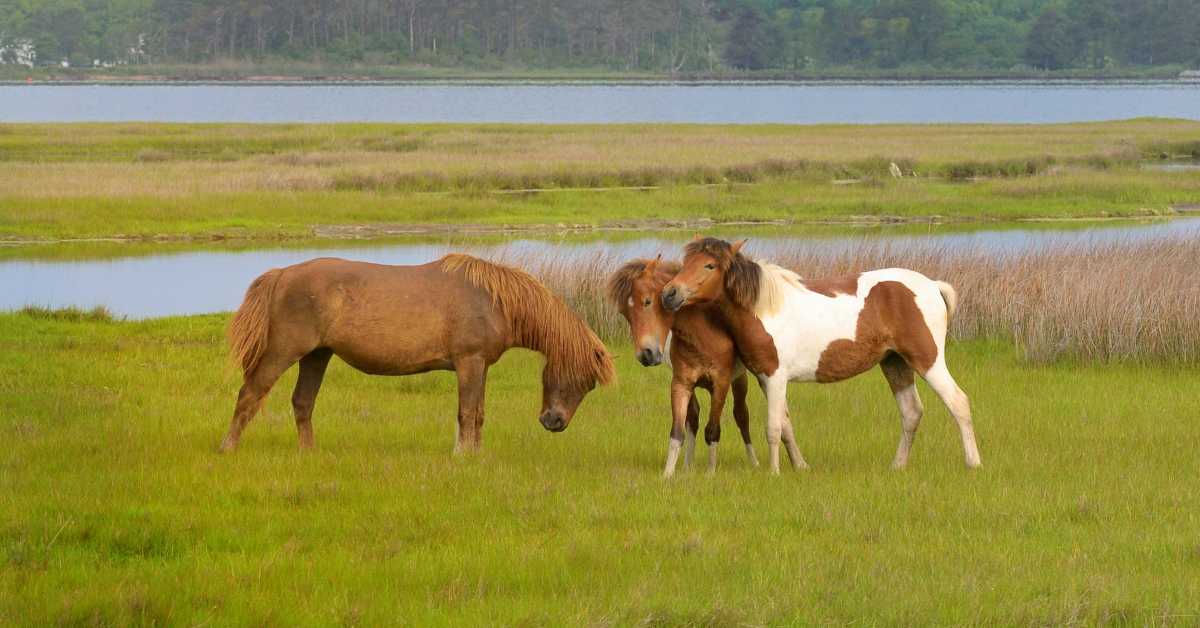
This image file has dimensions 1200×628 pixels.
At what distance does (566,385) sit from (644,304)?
1.29 meters

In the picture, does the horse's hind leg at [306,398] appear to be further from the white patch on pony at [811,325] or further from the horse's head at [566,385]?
the white patch on pony at [811,325]

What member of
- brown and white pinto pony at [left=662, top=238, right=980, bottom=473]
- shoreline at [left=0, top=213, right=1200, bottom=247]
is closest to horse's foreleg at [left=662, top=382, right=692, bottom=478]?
brown and white pinto pony at [left=662, top=238, right=980, bottom=473]

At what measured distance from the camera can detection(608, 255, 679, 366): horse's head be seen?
978 cm

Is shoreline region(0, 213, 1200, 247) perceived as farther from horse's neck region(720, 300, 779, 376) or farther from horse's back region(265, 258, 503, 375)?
horse's neck region(720, 300, 779, 376)

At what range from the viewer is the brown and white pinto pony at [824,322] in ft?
33.7

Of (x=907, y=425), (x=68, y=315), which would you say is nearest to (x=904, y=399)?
(x=907, y=425)

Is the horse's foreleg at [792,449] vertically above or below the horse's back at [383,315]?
below

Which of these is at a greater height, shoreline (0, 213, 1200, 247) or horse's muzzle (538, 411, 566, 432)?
horse's muzzle (538, 411, 566, 432)

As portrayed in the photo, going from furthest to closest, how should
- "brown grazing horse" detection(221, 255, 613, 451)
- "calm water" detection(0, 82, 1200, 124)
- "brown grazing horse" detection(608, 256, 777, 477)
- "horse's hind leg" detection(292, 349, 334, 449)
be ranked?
"calm water" detection(0, 82, 1200, 124)
"horse's hind leg" detection(292, 349, 334, 449)
"brown grazing horse" detection(221, 255, 613, 451)
"brown grazing horse" detection(608, 256, 777, 477)

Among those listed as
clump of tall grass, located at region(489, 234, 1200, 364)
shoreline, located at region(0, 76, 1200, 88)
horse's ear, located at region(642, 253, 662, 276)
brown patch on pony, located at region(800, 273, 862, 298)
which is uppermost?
horse's ear, located at region(642, 253, 662, 276)

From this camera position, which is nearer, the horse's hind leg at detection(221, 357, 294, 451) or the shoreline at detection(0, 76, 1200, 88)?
the horse's hind leg at detection(221, 357, 294, 451)

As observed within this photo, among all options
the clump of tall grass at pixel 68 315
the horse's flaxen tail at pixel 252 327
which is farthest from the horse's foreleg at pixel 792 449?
the clump of tall grass at pixel 68 315

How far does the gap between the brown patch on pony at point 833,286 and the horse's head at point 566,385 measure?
1569 millimetres

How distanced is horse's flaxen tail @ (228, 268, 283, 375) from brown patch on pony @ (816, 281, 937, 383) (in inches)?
155
